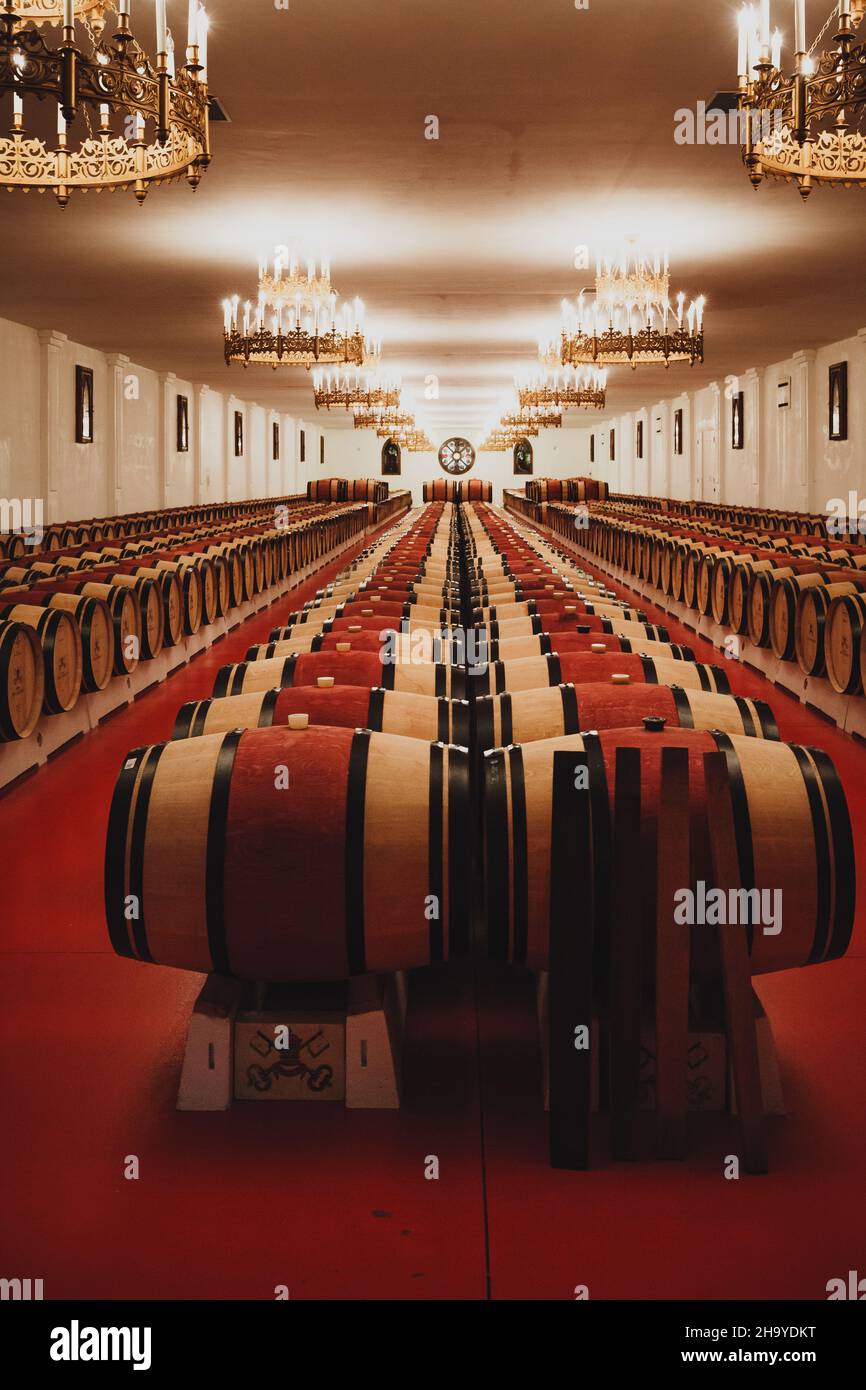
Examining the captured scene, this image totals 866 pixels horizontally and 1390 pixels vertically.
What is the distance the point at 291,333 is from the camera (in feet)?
38.3

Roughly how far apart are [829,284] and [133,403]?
47.5ft

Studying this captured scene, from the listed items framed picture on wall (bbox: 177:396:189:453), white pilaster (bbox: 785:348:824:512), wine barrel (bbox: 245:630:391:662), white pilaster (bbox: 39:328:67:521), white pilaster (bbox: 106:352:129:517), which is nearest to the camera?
wine barrel (bbox: 245:630:391:662)

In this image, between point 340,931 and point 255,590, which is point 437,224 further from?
point 340,931

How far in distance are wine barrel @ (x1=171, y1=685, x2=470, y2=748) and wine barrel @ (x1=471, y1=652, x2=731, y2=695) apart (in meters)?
0.57

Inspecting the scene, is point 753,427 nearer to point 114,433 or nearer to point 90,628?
point 114,433

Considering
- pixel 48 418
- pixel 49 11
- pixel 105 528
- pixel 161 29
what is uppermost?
pixel 48 418

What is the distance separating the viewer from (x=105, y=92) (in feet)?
14.0

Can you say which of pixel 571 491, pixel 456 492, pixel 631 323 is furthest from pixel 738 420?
pixel 456 492

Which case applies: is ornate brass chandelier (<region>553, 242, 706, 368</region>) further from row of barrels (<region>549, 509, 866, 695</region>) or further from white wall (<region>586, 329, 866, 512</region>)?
white wall (<region>586, 329, 866, 512</region>)

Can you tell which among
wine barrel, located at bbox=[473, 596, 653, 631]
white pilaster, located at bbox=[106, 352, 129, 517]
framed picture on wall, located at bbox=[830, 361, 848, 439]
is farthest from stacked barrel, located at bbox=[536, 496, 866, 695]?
white pilaster, located at bbox=[106, 352, 129, 517]

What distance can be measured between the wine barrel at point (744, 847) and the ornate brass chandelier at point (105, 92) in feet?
9.18

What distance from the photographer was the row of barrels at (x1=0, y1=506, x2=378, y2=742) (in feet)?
21.0

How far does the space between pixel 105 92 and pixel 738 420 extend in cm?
2434
